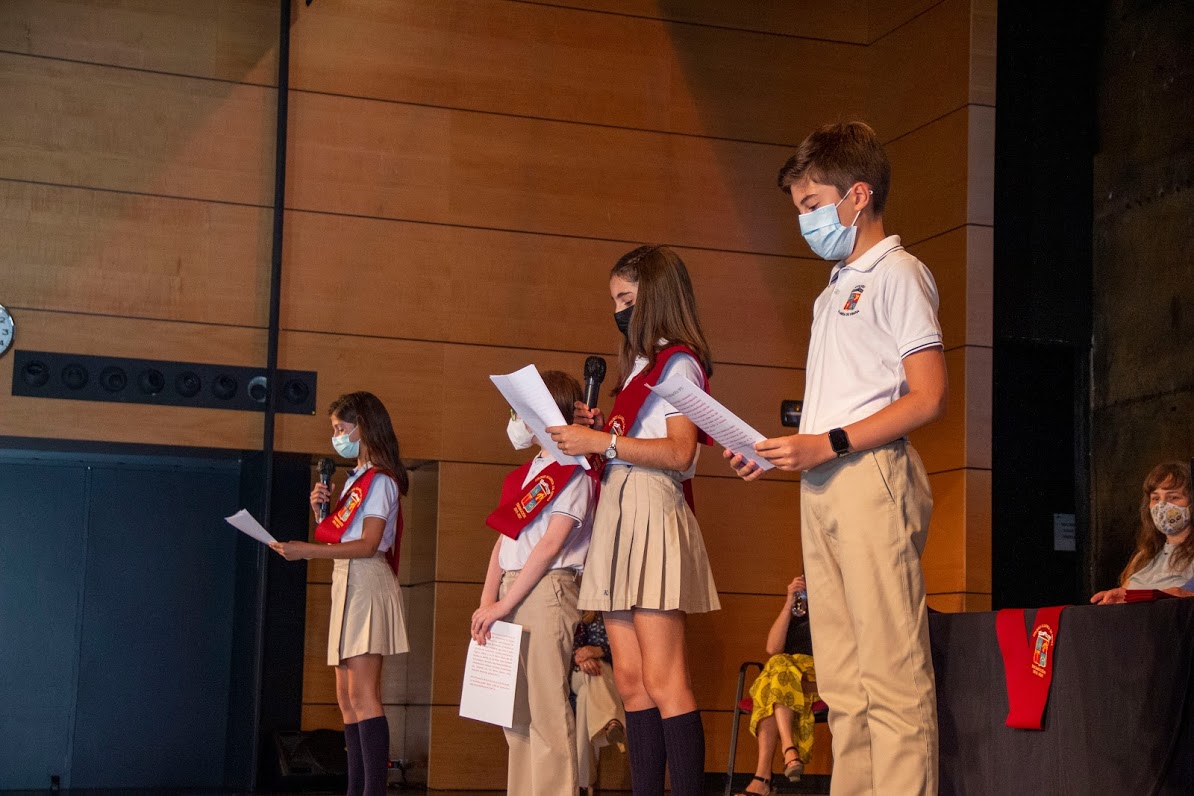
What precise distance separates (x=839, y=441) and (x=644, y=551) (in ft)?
2.59

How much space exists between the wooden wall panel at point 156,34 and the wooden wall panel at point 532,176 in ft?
1.10

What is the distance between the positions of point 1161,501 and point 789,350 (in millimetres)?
2325

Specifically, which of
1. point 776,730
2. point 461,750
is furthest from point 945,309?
point 461,750

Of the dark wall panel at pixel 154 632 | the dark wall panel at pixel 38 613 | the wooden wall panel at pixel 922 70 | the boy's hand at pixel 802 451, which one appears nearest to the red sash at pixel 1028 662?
the boy's hand at pixel 802 451

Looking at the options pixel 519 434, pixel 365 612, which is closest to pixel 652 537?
pixel 519 434

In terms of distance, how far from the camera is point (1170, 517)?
4.41 meters

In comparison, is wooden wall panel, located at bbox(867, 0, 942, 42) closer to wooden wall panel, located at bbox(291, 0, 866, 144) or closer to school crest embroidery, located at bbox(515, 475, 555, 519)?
wooden wall panel, located at bbox(291, 0, 866, 144)

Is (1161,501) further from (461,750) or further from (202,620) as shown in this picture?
(202,620)

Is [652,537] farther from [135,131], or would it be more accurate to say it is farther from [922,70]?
[922,70]

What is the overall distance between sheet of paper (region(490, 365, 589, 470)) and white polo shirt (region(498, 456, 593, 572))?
219 millimetres

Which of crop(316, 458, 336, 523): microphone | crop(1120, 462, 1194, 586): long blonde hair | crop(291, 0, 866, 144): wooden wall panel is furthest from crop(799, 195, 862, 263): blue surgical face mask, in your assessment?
crop(291, 0, 866, 144): wooden wall panel

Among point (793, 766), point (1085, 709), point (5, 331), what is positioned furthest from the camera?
point (5, 331)

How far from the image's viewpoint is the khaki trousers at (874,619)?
85.7 inches

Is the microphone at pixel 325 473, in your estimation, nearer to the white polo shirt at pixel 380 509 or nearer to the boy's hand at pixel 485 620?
the white polo shirt at pixel 380 509
